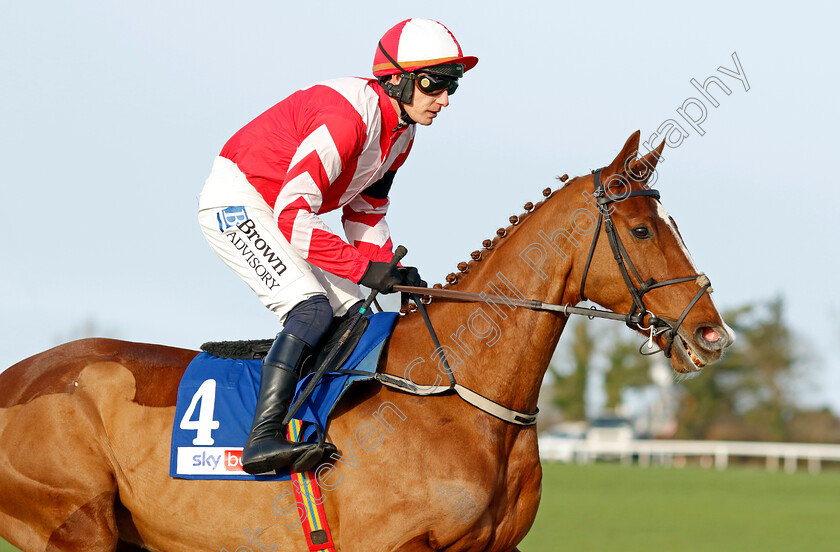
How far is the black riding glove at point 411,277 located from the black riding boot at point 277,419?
0.71 meters

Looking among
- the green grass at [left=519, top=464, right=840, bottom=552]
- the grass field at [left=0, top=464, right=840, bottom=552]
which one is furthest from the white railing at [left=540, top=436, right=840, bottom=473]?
the grass field at [left=0, top=464, right=840, bottom=552]

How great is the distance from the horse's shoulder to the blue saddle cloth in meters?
0.19

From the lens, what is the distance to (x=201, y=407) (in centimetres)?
532

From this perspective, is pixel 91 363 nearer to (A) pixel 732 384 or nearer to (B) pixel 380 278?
(B) pixel 380 278

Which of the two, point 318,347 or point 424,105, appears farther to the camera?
point 424,105

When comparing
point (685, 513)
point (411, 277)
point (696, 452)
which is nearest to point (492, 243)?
point (411, 277)

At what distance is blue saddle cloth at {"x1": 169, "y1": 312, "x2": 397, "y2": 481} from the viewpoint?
202 inches

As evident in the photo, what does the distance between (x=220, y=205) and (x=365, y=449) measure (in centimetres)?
166

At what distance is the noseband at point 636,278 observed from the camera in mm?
4898

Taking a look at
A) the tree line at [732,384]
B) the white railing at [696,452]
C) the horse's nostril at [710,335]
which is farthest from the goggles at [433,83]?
the tree line at [732,384]

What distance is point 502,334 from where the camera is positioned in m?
5.23

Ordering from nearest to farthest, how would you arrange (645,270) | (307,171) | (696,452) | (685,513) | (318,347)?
(645,270), (307,171), (318,347), (685,513), (696,452)

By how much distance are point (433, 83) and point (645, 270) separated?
1.60 metres

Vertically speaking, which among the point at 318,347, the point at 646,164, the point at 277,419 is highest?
the point at 646,164
